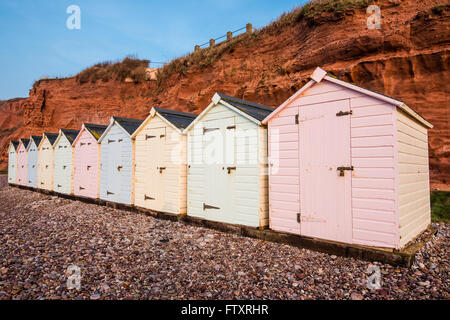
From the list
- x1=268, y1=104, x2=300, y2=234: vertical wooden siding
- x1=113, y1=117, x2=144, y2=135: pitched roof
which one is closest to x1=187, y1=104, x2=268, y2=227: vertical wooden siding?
x1=268, y1=104, x2=300, y2=234: vertical wooden siding

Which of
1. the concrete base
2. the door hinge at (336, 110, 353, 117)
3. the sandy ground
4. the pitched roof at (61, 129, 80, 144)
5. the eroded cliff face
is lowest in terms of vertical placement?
the sandy ground

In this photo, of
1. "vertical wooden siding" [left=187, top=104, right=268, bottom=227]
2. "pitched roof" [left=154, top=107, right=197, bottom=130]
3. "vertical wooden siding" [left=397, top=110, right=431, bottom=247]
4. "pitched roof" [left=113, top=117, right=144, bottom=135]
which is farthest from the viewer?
"pitched roof" [left=113, top=117, right=144, bottom=135]

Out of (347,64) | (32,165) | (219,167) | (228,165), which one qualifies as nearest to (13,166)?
(32,165)

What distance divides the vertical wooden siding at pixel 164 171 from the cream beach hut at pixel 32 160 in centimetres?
1290

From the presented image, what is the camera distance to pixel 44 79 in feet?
115

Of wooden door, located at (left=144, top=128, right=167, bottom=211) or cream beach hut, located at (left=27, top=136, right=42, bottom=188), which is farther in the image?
cream beach hut, located at (left=27, top=136, right=42, bottom=188)

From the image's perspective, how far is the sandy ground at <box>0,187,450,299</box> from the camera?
428 cm

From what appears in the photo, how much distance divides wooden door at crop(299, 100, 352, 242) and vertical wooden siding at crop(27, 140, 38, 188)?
19.9m

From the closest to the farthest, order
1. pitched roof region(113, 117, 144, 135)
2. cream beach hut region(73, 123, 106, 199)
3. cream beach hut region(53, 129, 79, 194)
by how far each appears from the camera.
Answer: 1. pitched roof region(113, 117, 144, 135)
2. cream beach hut region(73, 123, 106, 199)
3. cream beach hut region(53, 129, 79, 194)

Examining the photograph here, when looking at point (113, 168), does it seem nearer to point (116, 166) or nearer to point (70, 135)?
point (116, 166)

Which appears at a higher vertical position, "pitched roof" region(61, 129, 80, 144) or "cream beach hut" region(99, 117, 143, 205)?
"pitched roof" region(61, 129, 80, 144)

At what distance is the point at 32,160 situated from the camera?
1997cm

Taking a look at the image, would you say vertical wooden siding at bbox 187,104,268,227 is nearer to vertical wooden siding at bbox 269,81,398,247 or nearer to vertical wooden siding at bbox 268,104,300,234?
vertical wooden siding at bbox 268,104,300,234

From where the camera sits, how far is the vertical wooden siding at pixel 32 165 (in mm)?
19438
